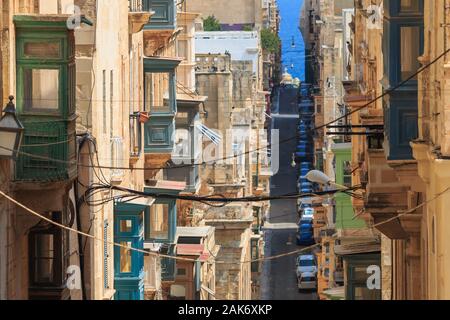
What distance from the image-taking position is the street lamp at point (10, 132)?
24750mm

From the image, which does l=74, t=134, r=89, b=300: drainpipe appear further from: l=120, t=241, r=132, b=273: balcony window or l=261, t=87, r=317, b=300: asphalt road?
l=261, t=87, r=317, b=300: asphalt road

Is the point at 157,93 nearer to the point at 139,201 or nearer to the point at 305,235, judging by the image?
the point at 139,201

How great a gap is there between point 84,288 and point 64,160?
19.9 ft

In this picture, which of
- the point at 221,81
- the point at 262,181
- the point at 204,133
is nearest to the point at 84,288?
the point at 204,133

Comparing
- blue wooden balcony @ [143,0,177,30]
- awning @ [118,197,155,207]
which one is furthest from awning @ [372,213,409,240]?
blue wooden balcony @ [143,0,177,30]

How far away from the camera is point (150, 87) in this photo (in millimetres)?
44000

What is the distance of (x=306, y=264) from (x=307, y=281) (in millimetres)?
4081

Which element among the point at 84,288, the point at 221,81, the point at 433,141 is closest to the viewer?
the point at 433,141

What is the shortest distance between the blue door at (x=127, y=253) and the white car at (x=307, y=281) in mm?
33428

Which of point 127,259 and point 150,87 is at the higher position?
point 150,87

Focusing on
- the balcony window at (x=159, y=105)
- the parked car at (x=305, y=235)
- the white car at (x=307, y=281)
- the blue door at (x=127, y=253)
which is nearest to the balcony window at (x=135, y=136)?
the balcony window at (x=159, y=105)

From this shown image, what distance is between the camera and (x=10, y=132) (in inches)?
981

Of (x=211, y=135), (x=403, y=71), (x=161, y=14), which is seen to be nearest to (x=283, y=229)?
(x=211, y=135)

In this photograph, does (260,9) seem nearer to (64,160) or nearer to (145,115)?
(145,115)
